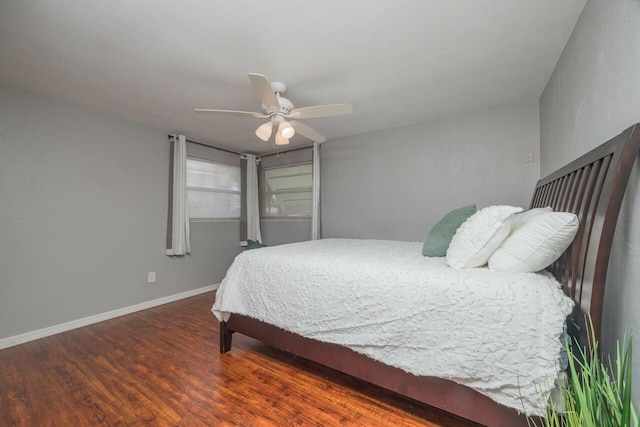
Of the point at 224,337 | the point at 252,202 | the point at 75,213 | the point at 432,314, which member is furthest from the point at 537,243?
the point at 252,202

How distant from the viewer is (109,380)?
1.77 meters

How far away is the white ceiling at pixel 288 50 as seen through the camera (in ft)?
4.83

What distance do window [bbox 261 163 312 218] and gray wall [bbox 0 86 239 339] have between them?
1660mm

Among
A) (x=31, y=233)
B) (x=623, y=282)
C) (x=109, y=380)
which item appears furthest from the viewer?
(x=31, y=233)

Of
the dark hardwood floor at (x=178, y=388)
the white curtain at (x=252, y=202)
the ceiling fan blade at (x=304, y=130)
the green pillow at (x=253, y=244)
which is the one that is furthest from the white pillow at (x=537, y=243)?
the white curtain at (x=252, y=202)

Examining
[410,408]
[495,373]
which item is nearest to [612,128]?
[495,373]

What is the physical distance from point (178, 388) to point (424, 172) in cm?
311

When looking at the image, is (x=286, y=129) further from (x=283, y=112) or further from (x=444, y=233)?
(x=444, y=233)

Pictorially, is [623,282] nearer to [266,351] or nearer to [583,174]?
[583,174]

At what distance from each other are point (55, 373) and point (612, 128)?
3598 mm

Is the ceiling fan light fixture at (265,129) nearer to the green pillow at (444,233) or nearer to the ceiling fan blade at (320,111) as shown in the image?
the ceiling fan blade at (320,111)

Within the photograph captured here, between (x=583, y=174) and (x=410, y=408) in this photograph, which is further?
(x=410, y=408)

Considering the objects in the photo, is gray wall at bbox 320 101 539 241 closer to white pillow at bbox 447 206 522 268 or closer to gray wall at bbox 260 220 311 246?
gray wall at bbox 260 220 311 246

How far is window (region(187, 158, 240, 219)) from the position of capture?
12.5 ft
